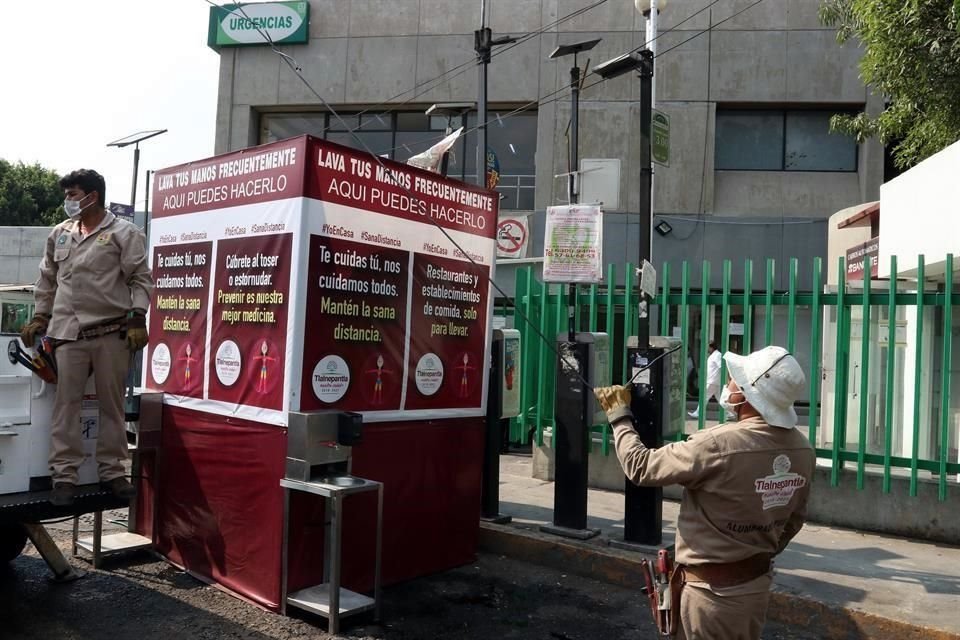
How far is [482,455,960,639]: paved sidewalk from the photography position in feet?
16.2

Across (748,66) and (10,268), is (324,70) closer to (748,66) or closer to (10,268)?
(748,66)

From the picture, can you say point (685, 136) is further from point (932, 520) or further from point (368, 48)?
point (932, 520)

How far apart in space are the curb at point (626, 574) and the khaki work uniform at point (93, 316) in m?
3.05

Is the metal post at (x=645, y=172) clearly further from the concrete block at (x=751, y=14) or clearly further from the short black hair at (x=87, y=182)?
the concrete block at (x=751, y=14)

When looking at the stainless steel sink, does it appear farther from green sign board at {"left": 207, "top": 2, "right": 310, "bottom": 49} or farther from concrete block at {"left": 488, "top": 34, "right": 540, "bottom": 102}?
green sign board at {"left": 207, "top": 2, "right": 310, "bottom": 49}

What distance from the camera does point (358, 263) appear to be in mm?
5180

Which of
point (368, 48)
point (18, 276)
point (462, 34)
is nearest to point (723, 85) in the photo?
point (462, 34)

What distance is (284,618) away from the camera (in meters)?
4.87

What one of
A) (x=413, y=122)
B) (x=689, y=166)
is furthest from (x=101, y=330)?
(x=413, y=122)

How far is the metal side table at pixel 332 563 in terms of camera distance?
181 inches

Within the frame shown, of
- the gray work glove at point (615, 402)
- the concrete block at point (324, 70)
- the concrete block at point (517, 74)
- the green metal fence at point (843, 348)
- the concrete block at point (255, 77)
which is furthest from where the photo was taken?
the concrete block at point (255, 77)

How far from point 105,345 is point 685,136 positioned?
15601 millimetres

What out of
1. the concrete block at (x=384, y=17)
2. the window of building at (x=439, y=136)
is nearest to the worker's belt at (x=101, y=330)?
the window of building at (x=439, y=136)

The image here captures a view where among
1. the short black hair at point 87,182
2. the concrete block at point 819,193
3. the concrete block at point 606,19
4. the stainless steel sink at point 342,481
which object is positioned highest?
the concrete block at point 606,19
